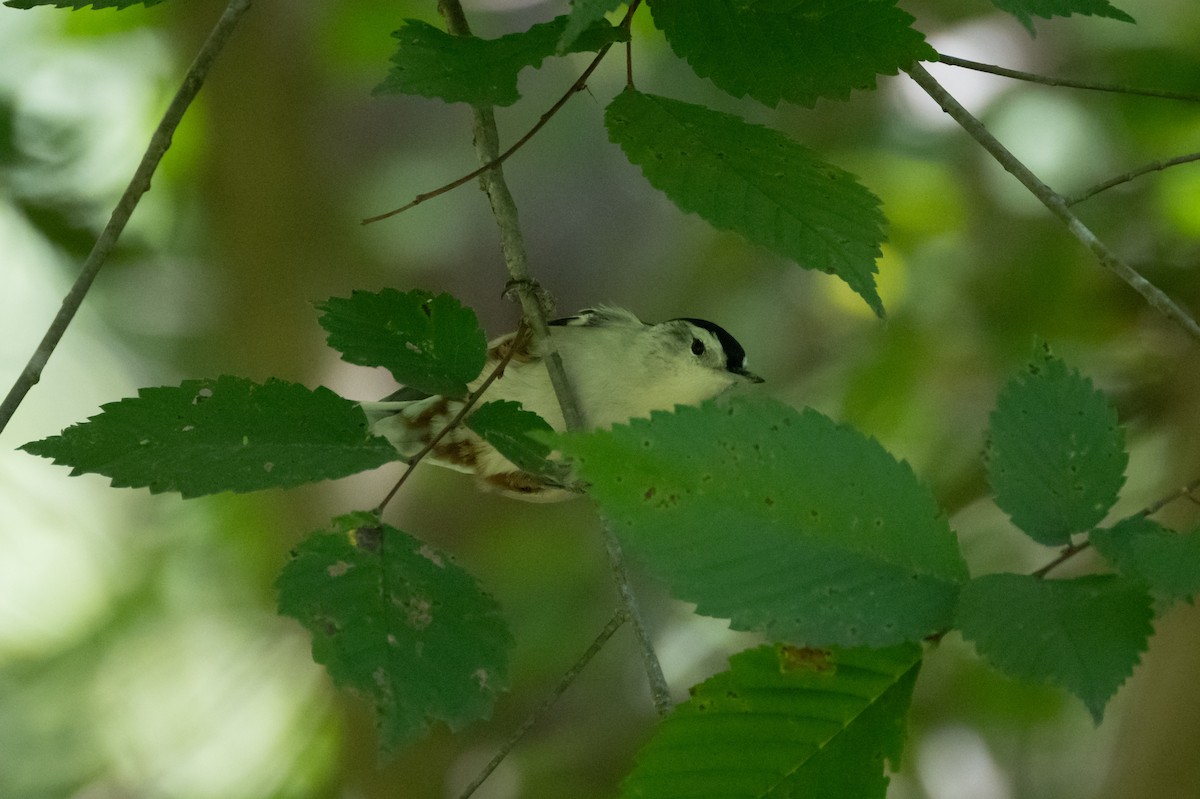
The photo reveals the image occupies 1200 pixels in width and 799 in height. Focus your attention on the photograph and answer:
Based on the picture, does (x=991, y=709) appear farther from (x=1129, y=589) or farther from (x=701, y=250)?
(x=1129, y=589)

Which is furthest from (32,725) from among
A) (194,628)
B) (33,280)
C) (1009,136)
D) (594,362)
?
(1009,136)

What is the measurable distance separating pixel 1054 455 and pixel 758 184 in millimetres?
348

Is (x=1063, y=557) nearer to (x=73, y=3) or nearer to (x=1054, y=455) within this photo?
(x=1054, y=455)

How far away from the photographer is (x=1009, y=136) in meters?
2.82

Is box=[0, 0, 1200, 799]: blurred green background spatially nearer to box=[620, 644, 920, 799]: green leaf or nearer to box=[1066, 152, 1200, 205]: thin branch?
box=[1066, 152, 1200, 205]: thin branch

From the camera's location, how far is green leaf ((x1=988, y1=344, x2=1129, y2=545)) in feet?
2.31

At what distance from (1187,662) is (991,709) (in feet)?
2.14

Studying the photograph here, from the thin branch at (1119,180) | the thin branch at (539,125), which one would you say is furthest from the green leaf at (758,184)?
the thin branch at (1119,180)

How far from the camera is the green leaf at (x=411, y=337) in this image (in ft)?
3.10

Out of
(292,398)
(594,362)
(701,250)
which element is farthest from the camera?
(701,250)

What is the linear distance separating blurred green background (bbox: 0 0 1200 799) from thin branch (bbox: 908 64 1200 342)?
1.65 metres

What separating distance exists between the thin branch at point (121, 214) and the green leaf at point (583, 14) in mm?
523

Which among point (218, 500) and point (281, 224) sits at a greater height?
point (281, 224)

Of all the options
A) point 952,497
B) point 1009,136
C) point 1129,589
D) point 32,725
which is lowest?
point 952,497
